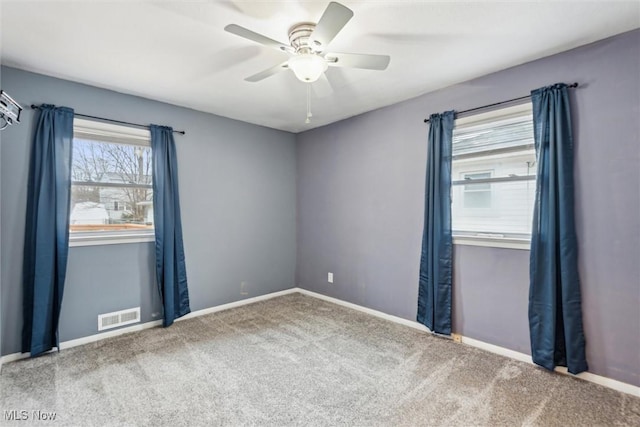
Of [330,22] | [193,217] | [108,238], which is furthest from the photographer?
[193,217]

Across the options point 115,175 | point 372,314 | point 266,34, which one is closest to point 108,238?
point 115,175

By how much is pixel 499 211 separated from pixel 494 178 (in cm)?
30

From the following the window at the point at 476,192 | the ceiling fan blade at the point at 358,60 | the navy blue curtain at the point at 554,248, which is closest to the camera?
the ceiling fan blade at the point at 358,60

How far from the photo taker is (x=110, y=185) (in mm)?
3104

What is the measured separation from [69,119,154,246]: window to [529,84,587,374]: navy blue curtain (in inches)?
145

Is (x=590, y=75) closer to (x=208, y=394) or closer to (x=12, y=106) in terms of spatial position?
(x=208, y=394)

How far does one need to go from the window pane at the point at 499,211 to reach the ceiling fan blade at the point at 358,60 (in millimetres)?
1577

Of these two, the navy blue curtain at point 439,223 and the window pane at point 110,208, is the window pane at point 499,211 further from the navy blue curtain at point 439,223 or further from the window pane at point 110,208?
the window pane at point 110,208

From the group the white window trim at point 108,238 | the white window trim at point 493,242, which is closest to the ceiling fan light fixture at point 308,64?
the white window trim at point 493,242

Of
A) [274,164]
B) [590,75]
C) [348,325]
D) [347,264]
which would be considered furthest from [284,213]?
[590,75]

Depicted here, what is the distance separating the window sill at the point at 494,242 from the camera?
2.55 metres

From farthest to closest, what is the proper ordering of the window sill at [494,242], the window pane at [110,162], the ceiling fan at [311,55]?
the window pane at [110,162], the window sill at [494,242], the ceiling fan at [311,55]

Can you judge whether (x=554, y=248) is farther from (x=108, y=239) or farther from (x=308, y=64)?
(x=108, y=239)

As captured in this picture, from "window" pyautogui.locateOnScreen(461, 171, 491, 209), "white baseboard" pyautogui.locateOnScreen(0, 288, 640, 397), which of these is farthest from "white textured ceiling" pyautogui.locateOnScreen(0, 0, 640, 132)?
"white baseboard" pyautogui.locateOnScreen(0, 288, 640, 397)
